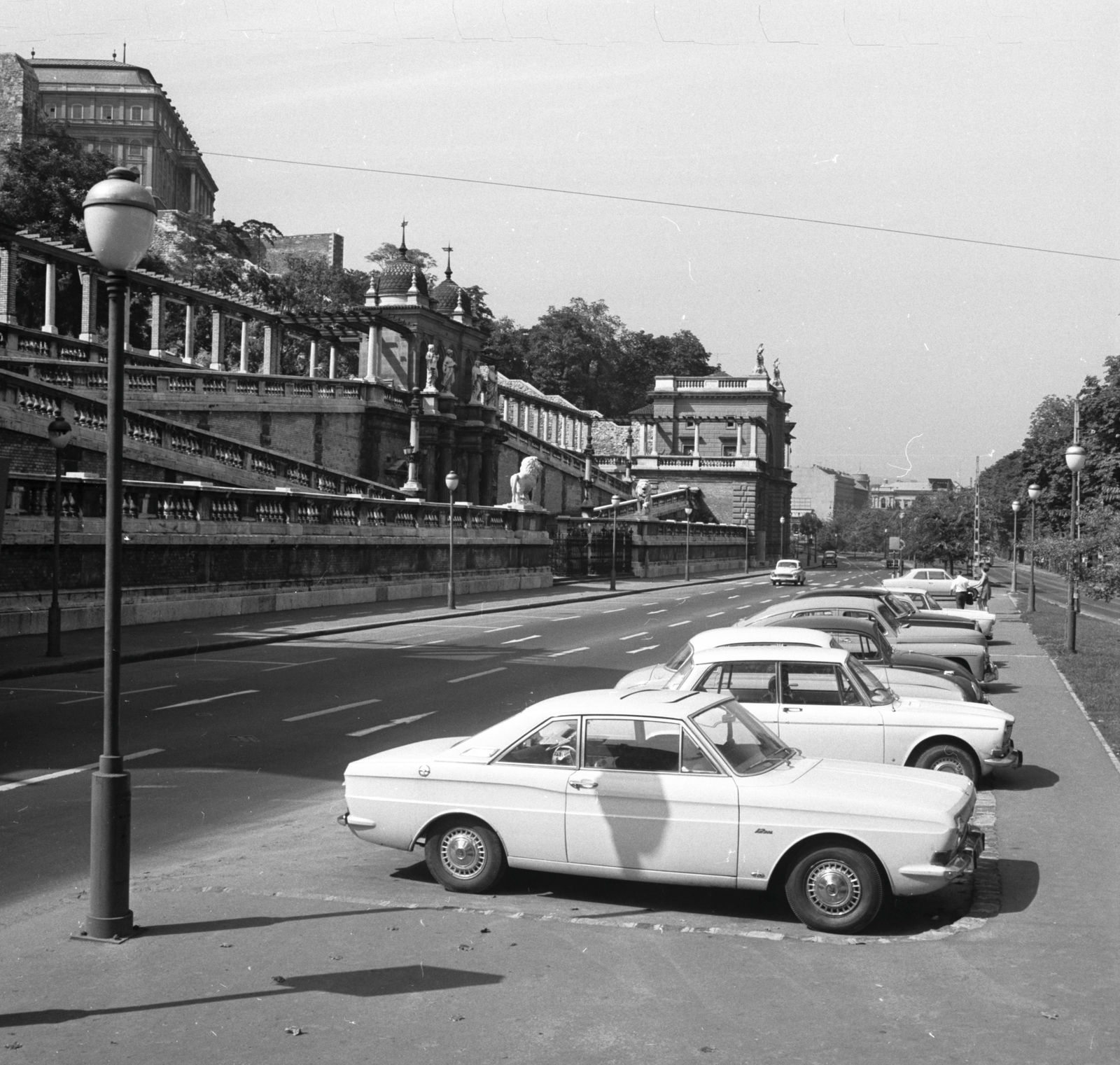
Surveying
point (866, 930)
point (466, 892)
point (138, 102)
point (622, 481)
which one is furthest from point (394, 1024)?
point (138, 102)

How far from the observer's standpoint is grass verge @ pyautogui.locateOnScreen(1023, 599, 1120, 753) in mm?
17562

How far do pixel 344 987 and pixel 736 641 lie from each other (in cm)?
750

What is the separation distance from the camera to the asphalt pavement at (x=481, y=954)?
6.09 m

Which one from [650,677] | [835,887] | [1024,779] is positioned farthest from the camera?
[650,677]

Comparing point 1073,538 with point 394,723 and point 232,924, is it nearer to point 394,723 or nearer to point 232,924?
point 394,723

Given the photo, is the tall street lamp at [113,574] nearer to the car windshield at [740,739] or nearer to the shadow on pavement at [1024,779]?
the car windshield at [740,739]

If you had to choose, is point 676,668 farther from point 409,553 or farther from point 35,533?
point 409,553

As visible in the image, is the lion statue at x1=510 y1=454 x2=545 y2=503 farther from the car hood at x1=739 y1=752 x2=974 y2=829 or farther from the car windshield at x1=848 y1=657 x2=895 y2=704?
the car hood at x1=739 y1=752 x2=974 y2=829

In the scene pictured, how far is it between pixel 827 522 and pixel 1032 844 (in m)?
186

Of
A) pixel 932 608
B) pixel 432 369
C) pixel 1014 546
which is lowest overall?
pixel 932 608

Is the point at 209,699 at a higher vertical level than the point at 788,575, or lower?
lower

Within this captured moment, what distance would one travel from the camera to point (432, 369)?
59250mm

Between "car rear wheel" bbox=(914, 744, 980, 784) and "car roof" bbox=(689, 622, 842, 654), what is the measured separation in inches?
66.0

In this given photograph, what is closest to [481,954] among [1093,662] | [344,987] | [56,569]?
[344,987]
